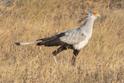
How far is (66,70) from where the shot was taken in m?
6.73

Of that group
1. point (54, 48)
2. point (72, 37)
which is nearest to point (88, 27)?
point (72, 37)

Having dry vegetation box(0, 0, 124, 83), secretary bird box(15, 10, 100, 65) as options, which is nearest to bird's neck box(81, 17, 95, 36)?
secretary bird box(15, 10, 100, 65)

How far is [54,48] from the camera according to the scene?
28.8 feet

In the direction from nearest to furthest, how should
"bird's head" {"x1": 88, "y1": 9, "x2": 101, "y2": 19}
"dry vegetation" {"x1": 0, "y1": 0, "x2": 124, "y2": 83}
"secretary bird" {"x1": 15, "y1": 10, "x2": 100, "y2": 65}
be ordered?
"dry vegetation" {"x1": 0, "y1": 0, "x2": 124, "y2": 83}, "secretary bird" {"x1": 15, "y1": 10, "x2": 100, "y2": 65}, "bird's head" {"x1": 88, "y1": 9, "x2": 101, "y2": 19}

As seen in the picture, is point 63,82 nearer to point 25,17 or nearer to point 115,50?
point 115,50

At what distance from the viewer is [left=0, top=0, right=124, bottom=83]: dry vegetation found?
643 centimetres

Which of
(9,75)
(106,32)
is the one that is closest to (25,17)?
(106,32)

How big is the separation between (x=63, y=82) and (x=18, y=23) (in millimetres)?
4173

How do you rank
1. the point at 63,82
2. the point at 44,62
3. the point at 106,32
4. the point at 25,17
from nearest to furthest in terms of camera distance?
the point at 63,82 → the point at 44,62 → the point at 106,32 → the point at 25,17

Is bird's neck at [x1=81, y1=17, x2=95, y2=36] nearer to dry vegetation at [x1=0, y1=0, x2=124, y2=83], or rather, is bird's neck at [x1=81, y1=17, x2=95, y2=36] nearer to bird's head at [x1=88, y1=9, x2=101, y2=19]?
bird's head at [x1=88, y1=9, x2=101, y2=19]

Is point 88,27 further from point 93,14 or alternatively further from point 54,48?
point 54,48

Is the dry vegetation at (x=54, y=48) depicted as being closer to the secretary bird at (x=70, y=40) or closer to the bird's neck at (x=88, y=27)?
the secretary bird at (x=70, y=40)

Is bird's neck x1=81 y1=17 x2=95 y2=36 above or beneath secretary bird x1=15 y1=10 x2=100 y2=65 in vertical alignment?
above

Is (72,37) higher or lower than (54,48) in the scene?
higher
